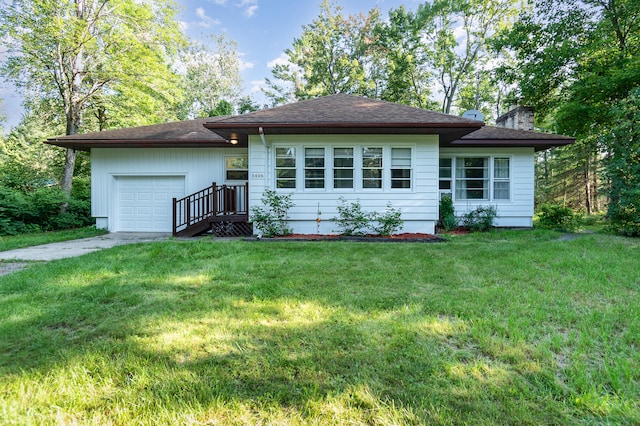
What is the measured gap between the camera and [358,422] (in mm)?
1402

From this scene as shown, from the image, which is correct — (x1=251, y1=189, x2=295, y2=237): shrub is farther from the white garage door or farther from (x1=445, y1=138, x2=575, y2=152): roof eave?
(x1=445, y1=138, x2=575, y2=152): roof eave

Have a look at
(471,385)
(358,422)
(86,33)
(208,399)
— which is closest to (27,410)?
(208,399)

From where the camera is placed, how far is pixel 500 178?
30.6ft

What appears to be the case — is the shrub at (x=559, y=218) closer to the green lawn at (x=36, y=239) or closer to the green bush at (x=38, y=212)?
the green lawn at (x=36, y=239)

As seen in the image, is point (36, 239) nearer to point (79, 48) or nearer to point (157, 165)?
point (157, 165)

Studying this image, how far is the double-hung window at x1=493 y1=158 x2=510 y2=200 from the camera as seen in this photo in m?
9.33

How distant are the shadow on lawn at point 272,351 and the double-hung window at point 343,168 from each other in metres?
4.71

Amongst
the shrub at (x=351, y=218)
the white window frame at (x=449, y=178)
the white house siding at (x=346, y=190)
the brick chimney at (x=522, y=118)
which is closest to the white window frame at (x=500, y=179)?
the white window frame at (x=449, y=178)

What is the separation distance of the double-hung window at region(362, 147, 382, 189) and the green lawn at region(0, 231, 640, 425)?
4063 millimetres

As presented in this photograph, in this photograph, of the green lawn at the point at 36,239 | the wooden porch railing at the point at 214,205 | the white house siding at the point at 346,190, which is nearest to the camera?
the green lawn at the point at 36,239

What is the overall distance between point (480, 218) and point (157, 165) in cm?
1012

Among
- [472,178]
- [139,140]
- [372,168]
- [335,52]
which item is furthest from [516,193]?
[335,52]

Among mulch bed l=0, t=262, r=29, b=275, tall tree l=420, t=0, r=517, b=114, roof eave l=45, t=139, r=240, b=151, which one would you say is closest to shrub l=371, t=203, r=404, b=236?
roof eave l=45, t=139, r=240, b=151

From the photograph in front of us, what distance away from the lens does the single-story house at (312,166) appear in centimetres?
754
